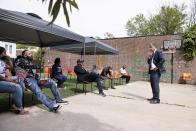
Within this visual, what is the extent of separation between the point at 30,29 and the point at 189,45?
10874mm

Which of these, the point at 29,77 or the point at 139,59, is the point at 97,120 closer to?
the point at 29,77

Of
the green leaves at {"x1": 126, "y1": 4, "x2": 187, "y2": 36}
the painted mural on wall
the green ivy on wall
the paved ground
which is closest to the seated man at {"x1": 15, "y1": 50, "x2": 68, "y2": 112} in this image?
the paved ground

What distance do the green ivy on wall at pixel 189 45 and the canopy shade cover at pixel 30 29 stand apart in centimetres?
902

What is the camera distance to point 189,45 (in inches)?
426

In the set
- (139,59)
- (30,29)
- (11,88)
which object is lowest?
(11,88)

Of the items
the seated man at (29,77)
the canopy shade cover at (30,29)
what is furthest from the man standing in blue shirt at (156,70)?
the seated man at (29,77)

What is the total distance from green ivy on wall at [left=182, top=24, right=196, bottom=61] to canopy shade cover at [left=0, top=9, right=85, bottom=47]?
9019 mm

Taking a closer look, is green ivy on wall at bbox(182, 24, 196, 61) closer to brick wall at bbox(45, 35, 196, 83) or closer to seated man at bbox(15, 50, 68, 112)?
brick wall at bbox(45, 35, 196, 83)

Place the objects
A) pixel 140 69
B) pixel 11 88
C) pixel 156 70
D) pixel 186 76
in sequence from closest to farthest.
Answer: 1. pixel 11 88
2. pixel 156 70
3. pixel 186 76
4. pixel 140 69

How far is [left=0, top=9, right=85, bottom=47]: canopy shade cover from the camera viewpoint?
125 inches

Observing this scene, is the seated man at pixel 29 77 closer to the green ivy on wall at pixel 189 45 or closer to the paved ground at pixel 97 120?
the paved ground at pixel 97 120

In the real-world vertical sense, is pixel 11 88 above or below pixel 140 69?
below

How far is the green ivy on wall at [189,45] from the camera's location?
10663mm

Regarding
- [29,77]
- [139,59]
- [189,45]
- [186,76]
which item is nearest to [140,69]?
[139,59]
